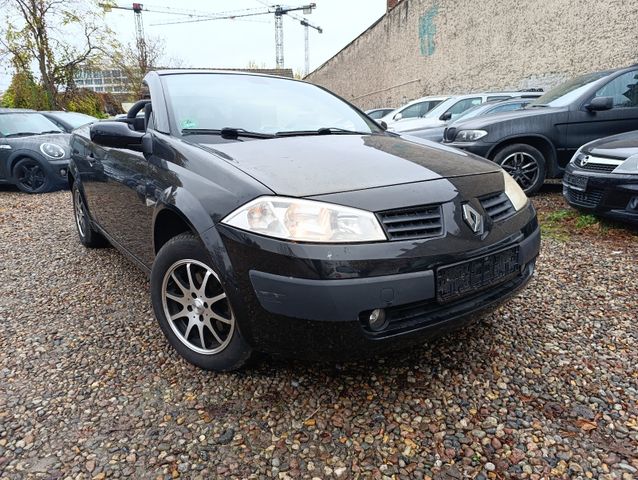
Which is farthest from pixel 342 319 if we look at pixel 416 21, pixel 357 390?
pixel 416 21

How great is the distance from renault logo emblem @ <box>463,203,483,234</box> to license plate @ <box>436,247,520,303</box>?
0.12m

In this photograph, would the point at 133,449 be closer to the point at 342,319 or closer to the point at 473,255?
the point at 342,319

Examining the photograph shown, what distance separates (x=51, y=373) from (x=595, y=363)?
2.70 meters

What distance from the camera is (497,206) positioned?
2047mm

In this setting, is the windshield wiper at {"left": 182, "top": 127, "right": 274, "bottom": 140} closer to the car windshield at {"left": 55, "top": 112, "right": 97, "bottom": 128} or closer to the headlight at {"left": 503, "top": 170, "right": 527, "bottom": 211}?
the headlight at {"left": 503, "top": 170, "right": 527, "bottom": 211}

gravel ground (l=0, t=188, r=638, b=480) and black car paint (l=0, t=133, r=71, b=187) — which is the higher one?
black car paint (l=0, t=133, r=71, b=187)

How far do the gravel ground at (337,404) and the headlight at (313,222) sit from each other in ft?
2.56

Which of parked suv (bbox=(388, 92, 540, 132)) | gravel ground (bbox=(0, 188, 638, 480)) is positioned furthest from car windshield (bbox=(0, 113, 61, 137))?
gravel ground (bbox=(0, 188, 638, 480))

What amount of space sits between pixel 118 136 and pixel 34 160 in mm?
6559

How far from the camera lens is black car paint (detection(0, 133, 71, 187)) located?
7.55m

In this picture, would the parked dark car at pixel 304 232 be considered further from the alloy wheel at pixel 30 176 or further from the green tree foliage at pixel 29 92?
the green tree foliage at pixel 29 92

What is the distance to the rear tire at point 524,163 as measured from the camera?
5418mm

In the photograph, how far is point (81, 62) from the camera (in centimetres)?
1692

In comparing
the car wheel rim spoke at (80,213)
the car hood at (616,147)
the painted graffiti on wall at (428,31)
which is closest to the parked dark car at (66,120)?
the car wheel rim spoke at (80,213)
